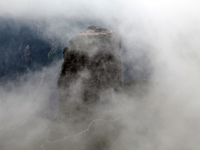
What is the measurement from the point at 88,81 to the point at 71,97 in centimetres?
154

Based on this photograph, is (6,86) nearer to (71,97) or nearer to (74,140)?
(71,97)

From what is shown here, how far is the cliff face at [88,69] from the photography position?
12344 millimetres

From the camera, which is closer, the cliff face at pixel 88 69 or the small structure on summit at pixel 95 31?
the cliff face at pixel 88 69

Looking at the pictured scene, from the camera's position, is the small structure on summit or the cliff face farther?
the small structure on summit

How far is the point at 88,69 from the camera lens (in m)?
12.7

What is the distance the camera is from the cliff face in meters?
12.3

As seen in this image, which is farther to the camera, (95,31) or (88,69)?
(95,31)

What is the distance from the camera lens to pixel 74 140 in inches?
445

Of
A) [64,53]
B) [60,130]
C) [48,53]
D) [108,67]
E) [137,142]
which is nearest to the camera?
[137,142]

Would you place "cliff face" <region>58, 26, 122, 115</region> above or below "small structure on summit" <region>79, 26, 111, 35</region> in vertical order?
below

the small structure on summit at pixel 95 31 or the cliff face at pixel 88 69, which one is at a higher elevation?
the small structure on summit at pixel 95 31

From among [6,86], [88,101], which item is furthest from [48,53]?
[88,101]

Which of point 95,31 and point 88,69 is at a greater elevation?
point 95,31

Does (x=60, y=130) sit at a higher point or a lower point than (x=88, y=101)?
lower
